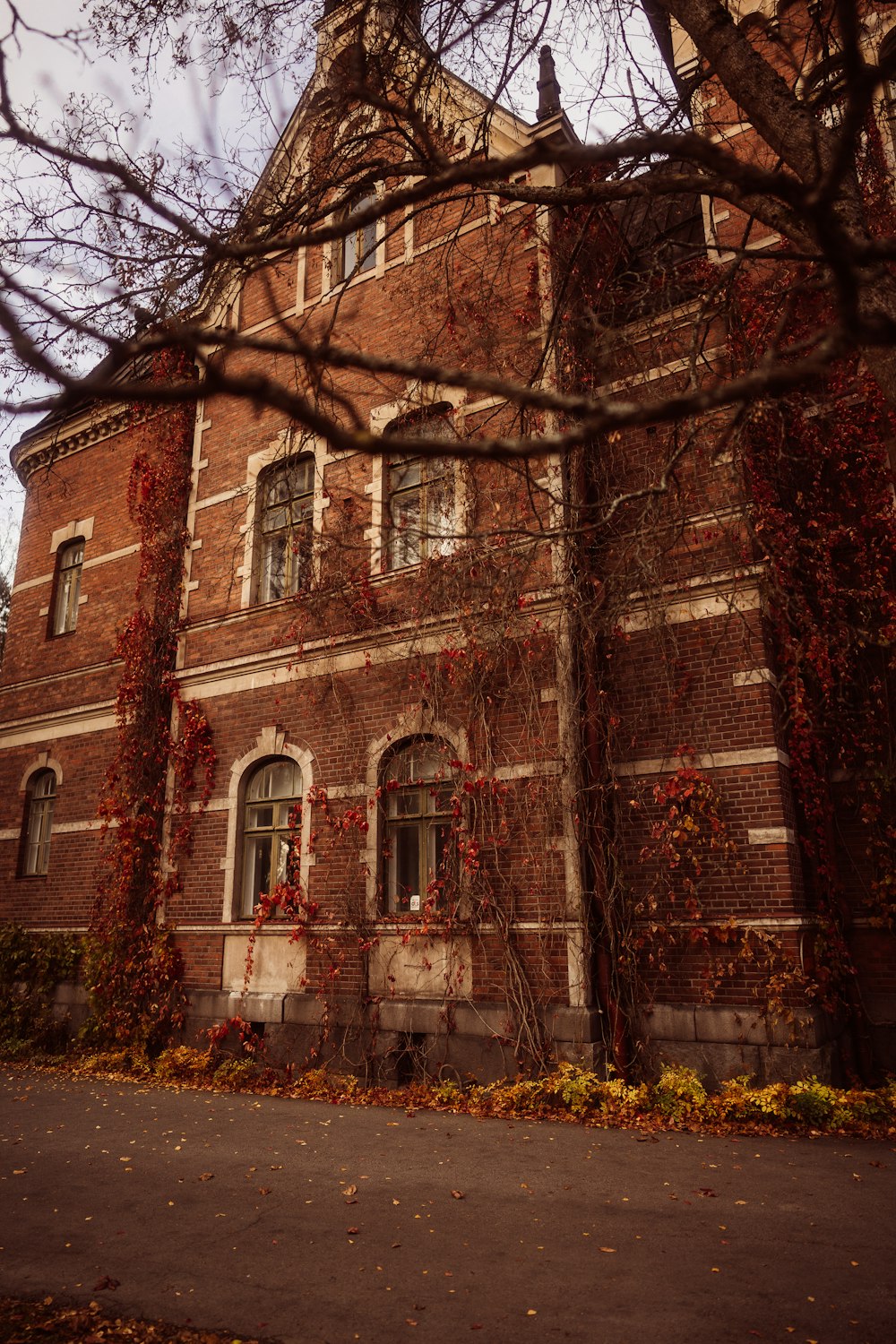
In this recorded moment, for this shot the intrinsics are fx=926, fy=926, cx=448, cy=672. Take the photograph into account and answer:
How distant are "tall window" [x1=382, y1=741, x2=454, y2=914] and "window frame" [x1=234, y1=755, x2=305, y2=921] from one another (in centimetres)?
120

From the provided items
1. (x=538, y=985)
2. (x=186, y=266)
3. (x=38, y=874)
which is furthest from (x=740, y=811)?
(x=38, y=874)

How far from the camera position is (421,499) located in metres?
10.6

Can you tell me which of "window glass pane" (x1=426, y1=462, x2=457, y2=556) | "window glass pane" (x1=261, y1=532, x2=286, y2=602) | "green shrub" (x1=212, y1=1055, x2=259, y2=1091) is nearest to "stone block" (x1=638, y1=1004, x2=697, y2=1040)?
"green shrub" (x1=212, y1=1055, x2=259, y2=1091)

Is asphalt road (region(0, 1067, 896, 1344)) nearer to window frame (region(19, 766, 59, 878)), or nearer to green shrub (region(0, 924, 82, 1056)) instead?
green shrub (region(0, 924, 82, 1056))

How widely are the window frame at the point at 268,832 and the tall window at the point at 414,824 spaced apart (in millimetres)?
1199

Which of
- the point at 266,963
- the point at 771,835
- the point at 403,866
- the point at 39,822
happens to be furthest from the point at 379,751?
the point at 39,822

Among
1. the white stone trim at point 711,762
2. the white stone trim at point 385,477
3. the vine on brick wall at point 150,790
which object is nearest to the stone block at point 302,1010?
the vine on brick wall at point 150,790

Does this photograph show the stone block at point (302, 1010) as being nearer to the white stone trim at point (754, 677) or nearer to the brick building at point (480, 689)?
the brick building at point (480, 689)

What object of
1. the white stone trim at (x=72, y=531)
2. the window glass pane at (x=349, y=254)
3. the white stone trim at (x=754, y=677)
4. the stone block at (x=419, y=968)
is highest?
the window glass pane at (x=349, y=254)

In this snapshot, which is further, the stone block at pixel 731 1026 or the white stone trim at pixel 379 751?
the white stone trim at pixel 379 751

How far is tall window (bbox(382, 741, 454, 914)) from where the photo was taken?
960 centimetres

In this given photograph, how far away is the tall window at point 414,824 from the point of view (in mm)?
9602

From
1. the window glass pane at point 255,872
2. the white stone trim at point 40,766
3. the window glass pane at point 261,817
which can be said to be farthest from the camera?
the white stone trim at point 40,766

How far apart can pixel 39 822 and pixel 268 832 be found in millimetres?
5337
